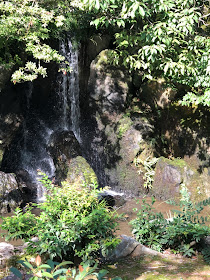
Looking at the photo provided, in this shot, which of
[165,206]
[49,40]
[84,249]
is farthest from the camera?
[49,40]

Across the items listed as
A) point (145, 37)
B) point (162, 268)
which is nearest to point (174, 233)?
point (162, 268)

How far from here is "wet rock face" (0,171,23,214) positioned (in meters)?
8.74

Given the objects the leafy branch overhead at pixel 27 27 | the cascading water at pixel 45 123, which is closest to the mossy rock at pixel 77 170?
the cascading water at pixel 45 123

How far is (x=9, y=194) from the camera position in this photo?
895cm

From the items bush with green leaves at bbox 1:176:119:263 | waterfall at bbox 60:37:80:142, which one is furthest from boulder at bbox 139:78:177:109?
bush with green leaves at bbox 1:176:119:263

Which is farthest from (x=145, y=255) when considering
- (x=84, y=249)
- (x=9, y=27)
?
(x=9, y=27)

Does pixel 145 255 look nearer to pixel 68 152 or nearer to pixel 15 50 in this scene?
pixel 68 152

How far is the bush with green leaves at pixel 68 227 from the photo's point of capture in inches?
140

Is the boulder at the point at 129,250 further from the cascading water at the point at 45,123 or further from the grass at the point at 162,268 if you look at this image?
the cascading water at the point at 45,123

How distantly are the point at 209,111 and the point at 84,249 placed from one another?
27.1 feet

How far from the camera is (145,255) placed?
4422 millimetres

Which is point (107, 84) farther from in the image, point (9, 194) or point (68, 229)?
point (68, 229)

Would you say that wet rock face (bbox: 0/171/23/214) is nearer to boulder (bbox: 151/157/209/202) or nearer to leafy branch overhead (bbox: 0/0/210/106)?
leafy branch overhead (bbox: 0/0/210/106)

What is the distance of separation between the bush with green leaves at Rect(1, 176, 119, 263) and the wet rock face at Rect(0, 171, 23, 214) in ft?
17.0
